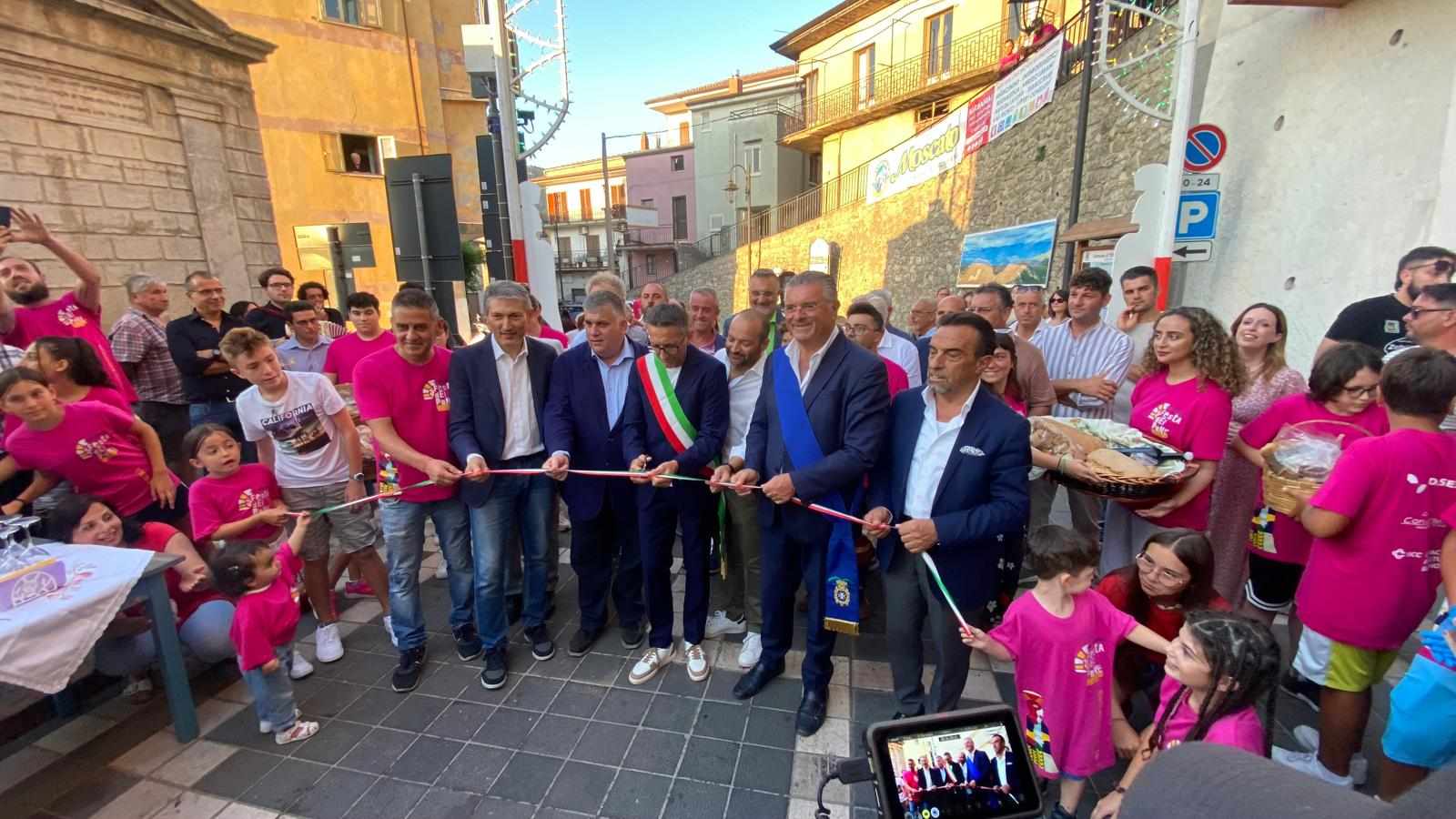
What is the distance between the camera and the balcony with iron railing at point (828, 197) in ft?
→ 31.4

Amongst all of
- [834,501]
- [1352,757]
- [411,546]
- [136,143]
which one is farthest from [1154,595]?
[136,143]

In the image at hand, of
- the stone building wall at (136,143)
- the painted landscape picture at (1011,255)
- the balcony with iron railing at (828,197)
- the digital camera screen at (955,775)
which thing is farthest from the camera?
the painted landscape picture at (1011,255)

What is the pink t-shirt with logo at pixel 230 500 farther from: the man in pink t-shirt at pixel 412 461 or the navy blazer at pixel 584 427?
the navy blazer at pixel 584 427

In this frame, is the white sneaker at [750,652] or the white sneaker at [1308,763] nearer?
the white sneaker at [1308,763]

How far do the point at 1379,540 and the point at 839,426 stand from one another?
6.91 feet

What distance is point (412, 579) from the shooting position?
11.7ft

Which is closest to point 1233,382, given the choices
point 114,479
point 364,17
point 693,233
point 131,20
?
point 114,479

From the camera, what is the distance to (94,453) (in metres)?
3.40

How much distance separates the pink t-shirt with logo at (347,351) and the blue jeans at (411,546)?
2.17 metres

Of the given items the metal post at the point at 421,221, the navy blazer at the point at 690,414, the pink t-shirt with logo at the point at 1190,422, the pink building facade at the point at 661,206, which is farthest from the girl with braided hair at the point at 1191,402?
the pink building facade at the point at 661,206

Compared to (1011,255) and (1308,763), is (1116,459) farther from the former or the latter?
(1011,255)

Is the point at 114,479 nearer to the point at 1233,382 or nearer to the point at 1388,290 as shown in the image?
the point at 1233,382

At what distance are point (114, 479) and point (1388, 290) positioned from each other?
9105mm

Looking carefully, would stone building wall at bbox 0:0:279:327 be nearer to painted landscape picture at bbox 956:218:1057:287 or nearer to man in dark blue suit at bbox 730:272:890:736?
man in dark blue suit at bbox 730:272:890:736
